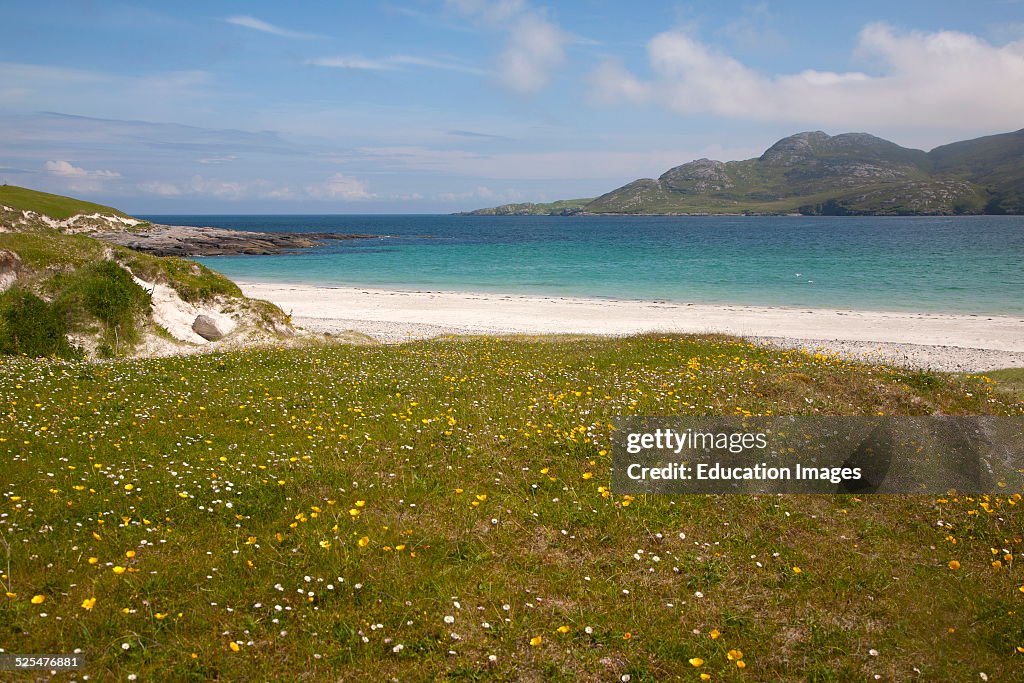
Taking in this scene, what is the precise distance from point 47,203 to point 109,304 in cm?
9986

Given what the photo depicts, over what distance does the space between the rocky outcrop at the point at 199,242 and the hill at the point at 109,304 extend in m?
78.2

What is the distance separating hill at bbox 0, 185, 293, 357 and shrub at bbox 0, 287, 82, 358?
0.10 feet

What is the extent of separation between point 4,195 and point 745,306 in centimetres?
10825

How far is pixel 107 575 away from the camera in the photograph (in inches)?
306

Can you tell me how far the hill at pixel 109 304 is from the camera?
24.3 m

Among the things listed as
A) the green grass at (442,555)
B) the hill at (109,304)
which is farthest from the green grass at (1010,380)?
the hill at (109,304)

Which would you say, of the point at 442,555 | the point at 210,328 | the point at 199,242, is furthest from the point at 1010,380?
the point at 199,242

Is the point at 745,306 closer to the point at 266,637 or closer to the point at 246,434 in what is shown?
the point at 246,434

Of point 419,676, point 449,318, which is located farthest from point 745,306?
point 419,676

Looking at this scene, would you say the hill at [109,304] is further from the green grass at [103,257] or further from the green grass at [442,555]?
the green grass at [442,555]

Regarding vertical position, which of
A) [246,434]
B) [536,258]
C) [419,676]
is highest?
[536,258]

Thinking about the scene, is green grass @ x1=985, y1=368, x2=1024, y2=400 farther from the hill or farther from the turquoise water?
the hill

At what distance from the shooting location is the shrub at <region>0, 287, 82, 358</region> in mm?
23188

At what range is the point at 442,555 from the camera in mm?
8891
